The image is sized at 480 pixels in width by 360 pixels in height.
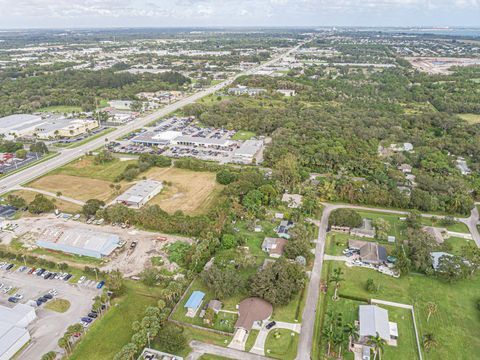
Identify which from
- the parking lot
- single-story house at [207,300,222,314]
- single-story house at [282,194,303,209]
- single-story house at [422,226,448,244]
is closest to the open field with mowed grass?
the parking lot

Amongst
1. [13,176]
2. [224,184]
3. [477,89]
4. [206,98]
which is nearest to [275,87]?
[206,98]

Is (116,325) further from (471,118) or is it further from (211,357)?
(471,118)

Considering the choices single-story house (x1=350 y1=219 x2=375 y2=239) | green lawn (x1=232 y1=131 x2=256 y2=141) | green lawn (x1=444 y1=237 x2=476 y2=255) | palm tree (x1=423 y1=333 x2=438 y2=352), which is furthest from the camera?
green lawn (x1=232 y1=131 x2=256 y2=141)

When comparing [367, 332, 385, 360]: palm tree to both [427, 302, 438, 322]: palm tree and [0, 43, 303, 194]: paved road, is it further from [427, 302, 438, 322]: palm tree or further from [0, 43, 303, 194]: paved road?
[0, 43, 303, 194]: paved road

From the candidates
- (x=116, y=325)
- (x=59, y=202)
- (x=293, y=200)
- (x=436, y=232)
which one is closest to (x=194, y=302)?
(x=116, y=325)

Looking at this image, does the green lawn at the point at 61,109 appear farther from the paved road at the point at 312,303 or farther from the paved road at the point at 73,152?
the paved road at the point at 312,303

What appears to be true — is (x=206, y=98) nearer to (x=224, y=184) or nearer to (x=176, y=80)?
(x=176, y=80)
